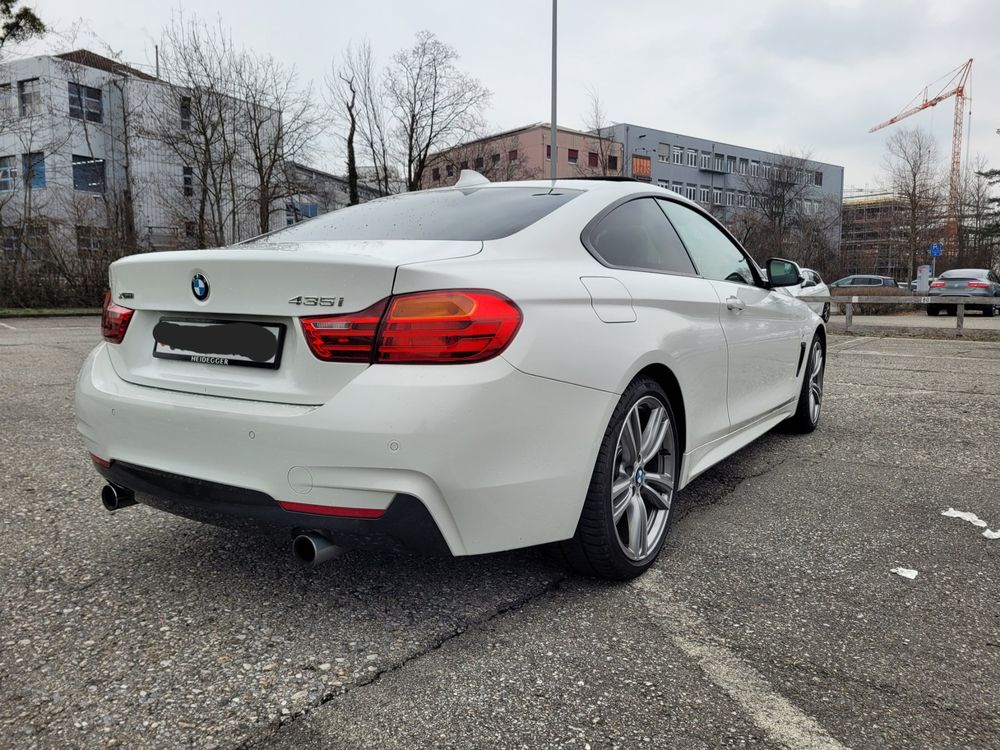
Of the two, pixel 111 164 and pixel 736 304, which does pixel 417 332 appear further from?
pixel 111 164

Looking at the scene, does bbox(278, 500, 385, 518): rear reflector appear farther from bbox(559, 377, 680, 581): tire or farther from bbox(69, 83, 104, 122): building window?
bbox(69, 83, 104, 122): building window

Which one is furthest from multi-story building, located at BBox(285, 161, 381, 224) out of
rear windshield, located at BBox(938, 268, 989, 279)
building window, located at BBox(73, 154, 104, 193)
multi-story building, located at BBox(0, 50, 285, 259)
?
rear windshield, located at BBox(938, 268, 989, 279)

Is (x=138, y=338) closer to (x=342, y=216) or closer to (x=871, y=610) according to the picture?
(x=342, y=216)

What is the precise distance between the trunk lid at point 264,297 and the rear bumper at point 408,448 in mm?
59

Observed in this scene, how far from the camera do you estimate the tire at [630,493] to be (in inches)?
95.3

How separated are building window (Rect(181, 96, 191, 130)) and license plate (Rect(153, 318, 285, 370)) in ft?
94.1

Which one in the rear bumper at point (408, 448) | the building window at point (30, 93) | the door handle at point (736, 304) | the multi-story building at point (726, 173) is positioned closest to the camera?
the rear bumper at point (408, 448)

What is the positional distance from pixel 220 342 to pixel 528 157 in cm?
5576

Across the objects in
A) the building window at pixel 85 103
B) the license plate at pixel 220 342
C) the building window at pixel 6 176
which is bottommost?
the license plate at pixel 220 342

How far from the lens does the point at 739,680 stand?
2.01 meters

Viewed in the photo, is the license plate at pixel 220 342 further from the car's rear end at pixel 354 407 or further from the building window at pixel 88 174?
the building window at pixel 88 174

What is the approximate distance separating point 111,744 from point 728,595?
1858 millimetres

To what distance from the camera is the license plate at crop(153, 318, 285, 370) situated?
217 centimetres

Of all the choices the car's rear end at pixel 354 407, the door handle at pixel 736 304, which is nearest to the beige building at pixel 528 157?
the door handle at pixel 736 304
